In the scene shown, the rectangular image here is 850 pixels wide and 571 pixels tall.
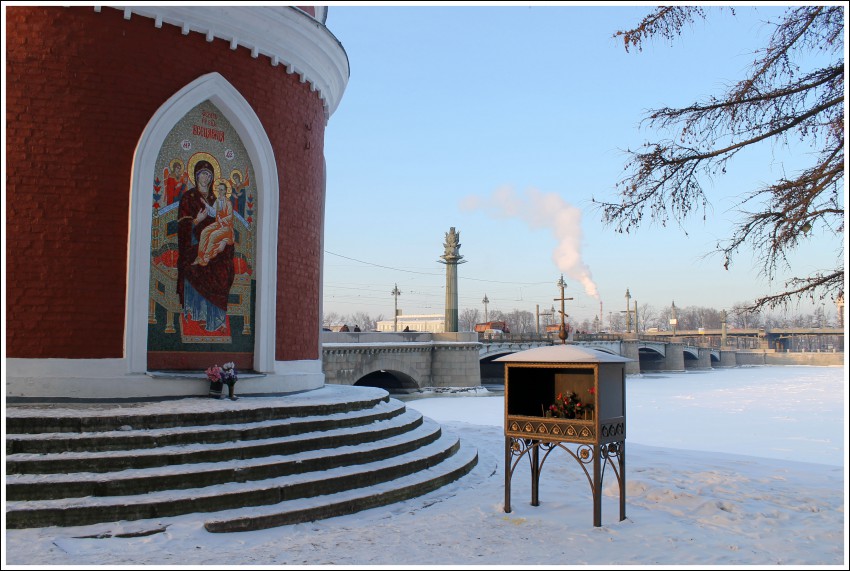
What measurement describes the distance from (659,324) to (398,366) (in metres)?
149

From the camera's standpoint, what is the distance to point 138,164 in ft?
31.8

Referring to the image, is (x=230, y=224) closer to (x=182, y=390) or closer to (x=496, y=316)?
(x=182, y=390)

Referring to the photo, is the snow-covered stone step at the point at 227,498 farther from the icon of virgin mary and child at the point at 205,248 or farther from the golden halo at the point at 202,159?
the golden halo at the point at 202,159

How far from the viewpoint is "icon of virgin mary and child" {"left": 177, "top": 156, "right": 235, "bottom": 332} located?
10.2 m

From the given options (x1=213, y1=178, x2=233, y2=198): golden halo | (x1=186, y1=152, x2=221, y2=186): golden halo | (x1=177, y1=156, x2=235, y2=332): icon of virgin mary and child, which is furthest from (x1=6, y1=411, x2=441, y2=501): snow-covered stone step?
(x1=186, y1=152, x2=221, y2=186): golden halo

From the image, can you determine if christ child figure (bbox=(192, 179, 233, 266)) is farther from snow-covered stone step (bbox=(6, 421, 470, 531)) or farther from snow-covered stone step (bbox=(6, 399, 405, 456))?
snow-covered stone step (bbox=(6, 421, 470, 531))

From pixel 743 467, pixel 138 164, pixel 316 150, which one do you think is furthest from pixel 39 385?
pixel 743 467

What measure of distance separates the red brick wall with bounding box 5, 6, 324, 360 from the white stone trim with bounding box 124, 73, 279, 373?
0.12 metres

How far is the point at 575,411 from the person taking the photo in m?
7.80

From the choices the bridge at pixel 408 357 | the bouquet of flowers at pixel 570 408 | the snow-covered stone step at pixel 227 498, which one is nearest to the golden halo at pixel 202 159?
the snow-covered stone step at pixel 227 498

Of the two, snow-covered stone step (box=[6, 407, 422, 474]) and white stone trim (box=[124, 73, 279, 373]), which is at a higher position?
white stone trim (box=[124, 73, 279, 373])

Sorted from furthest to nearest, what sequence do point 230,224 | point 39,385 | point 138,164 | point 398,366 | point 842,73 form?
1. point 398,366
2. point 230,224
3. point 138,164
4. point 39,385
5. point 842,73

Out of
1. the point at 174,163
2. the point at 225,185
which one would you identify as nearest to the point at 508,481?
the point at 225,185

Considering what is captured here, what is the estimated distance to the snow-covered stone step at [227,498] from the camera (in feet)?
21.6
